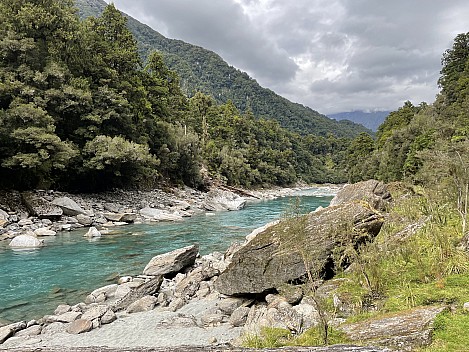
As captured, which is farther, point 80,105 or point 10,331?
point 80,105

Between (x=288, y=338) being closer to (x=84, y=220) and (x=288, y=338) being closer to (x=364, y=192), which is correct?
(x=364, y=192)

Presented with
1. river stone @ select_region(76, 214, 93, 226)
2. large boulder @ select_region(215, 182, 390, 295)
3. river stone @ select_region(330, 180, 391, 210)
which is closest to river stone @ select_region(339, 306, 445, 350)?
large boulder @ select_region(215, 182, 390, 295)

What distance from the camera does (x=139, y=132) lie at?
128 feet

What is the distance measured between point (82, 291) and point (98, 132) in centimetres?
2173

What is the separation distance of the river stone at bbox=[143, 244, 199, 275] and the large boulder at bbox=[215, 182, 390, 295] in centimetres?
398

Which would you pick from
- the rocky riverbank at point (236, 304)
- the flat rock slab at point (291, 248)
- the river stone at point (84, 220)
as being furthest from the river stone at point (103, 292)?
the river stone at point (84, 220)

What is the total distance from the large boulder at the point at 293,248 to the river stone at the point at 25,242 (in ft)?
40.2

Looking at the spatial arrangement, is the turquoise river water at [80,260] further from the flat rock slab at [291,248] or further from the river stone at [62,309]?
the flat rock slab at [291,248]

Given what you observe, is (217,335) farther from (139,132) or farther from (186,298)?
(139,132)

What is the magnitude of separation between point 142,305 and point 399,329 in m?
7.31

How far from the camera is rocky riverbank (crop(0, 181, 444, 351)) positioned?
266 inches

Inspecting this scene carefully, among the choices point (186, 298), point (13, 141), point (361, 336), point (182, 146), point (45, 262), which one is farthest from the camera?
point (182, 146)

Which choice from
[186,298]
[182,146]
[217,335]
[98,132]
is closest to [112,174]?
[98,132]

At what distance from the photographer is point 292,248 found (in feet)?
26.1
